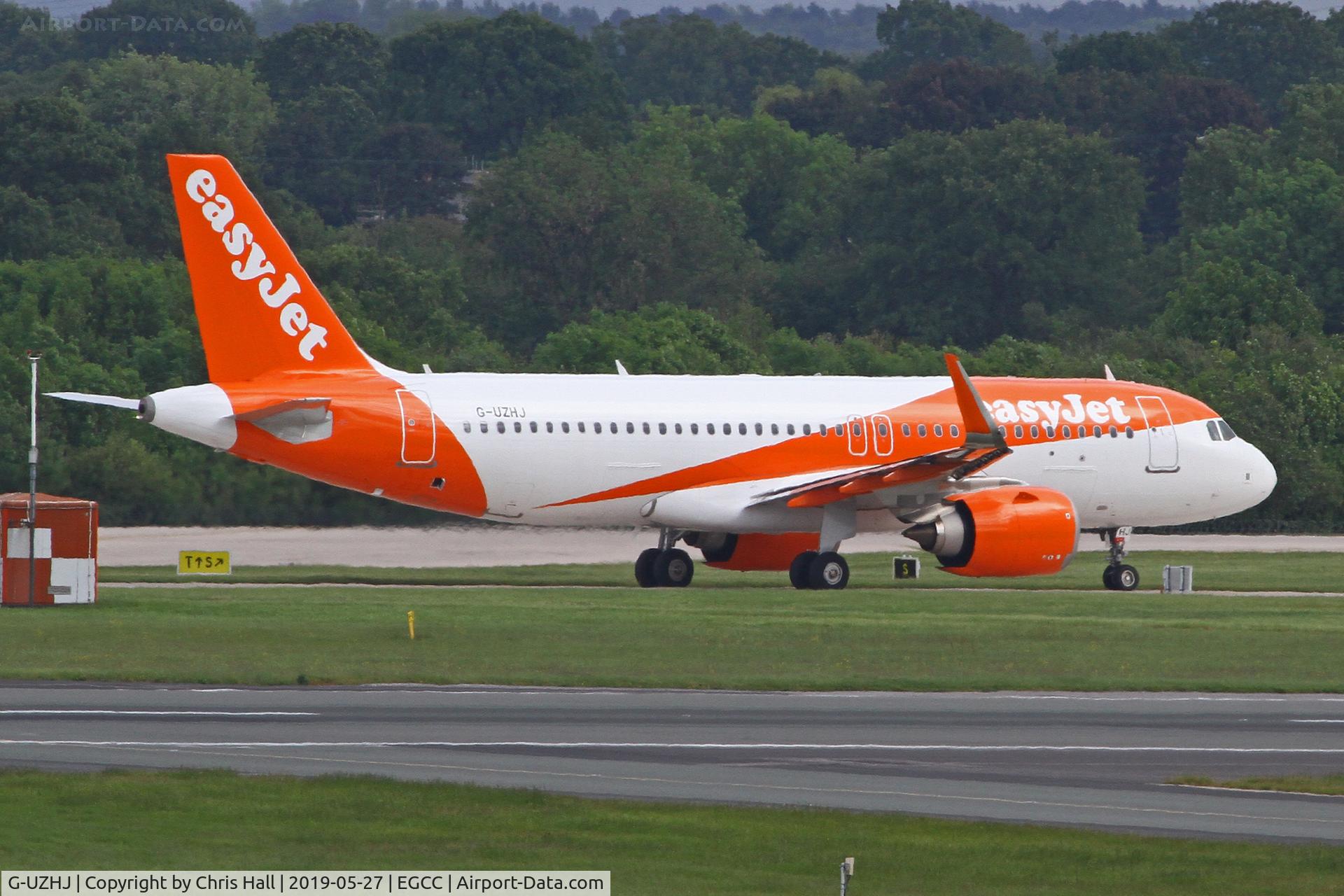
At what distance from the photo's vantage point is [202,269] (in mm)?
37062

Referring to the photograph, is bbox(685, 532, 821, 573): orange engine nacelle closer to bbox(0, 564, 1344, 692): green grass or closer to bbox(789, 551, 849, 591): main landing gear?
bbox(789, 551, 849, 591): main landing gear

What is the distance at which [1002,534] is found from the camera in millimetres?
37938

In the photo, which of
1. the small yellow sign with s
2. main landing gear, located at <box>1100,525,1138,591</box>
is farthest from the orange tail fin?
main landing gear, located at <box>1100,525,1138,591</box>

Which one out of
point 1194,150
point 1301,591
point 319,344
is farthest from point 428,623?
point 1194,150

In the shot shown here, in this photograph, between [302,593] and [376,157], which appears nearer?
[302,593]

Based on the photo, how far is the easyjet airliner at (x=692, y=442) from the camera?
1459 inches

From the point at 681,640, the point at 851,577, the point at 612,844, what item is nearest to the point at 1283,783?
the point at 612,844

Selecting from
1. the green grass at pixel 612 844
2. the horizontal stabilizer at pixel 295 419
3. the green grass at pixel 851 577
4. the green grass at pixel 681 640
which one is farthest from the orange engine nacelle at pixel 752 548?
the green grass at pixel 612 844

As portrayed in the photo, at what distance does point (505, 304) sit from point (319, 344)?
59822 millimetres

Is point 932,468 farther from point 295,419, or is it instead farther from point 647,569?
point 295,419

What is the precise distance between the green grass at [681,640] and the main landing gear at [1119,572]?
3564 mm

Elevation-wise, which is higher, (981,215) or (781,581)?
(981,215)

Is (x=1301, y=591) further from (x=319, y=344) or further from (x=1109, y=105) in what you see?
(x=1109, y=105)

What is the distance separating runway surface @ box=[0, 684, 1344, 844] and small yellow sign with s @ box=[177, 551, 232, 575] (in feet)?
51.9
